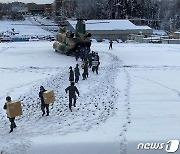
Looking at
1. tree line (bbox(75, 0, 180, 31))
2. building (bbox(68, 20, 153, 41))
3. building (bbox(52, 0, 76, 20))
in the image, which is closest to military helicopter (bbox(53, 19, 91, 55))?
building (bbox(68, 20, 153, 41))

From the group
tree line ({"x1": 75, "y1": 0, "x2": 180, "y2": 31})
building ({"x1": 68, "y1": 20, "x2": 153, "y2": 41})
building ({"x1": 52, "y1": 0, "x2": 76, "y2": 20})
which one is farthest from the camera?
building ({"x1": 52, "y1": 0, "x2": 76, "y2": 20})

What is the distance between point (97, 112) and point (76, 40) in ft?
55.0

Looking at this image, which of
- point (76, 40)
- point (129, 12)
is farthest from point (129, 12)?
point (76, 40)

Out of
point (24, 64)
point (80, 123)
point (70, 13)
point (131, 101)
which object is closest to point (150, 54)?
point (24, 64)

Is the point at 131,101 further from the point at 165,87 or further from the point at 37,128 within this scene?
the point at 37,128

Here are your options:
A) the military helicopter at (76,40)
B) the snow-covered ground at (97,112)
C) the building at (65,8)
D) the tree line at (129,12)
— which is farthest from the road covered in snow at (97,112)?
the building at (65,8)

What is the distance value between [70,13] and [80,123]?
344ft

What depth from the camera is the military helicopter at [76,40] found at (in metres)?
29.0

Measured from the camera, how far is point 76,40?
29.1 metres

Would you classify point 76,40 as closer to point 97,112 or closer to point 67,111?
point 67,111

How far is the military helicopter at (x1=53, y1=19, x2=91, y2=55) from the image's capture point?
95.0ft

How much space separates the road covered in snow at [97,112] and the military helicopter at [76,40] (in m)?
5.38

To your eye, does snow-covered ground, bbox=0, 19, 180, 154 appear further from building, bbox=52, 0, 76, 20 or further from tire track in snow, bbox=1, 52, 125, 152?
building, bbox=52, 0, 76, 20

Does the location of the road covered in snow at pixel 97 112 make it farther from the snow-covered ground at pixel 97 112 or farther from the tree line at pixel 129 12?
the tree line at pixel 129 12
